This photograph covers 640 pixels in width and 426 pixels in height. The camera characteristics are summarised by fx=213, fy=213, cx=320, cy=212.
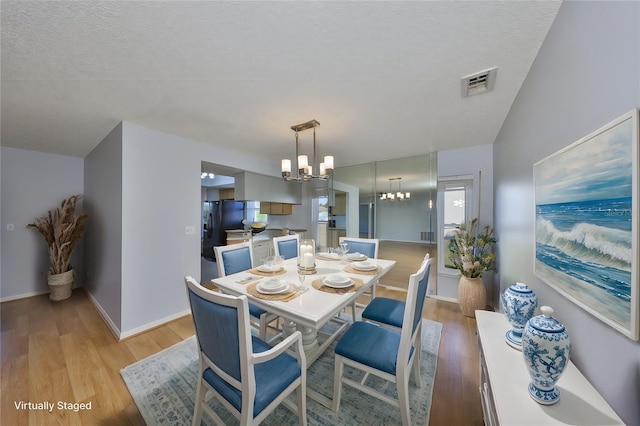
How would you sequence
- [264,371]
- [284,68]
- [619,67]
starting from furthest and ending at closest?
[284,68], [264,371], [619,67]

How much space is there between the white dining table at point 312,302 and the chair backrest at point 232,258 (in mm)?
286

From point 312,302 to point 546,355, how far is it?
42.0 inches

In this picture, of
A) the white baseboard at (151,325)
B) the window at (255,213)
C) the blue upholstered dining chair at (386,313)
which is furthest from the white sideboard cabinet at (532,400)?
the window at (255,213)

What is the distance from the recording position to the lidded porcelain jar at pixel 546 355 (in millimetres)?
782

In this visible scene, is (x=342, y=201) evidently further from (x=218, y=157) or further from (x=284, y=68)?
(x=284, y=68)

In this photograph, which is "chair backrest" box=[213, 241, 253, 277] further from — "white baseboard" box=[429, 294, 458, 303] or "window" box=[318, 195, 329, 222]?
"white baseboard" box=[429, 294, 458, 303]

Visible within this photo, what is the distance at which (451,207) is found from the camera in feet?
11.4

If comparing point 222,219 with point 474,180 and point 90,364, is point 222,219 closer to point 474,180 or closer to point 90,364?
point 90,364

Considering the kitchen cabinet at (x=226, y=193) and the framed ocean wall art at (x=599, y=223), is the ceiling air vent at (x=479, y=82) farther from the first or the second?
the kitchen cabinet at (x=226, y=193)

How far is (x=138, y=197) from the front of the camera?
8.02 feet

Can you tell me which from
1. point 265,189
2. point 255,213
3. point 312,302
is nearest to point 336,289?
point 312,302

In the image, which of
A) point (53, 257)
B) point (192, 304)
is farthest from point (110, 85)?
point (53, 257)

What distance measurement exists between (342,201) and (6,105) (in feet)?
15.5

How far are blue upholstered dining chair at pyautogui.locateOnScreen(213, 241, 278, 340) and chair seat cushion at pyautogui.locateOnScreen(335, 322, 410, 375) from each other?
2.74 feet
